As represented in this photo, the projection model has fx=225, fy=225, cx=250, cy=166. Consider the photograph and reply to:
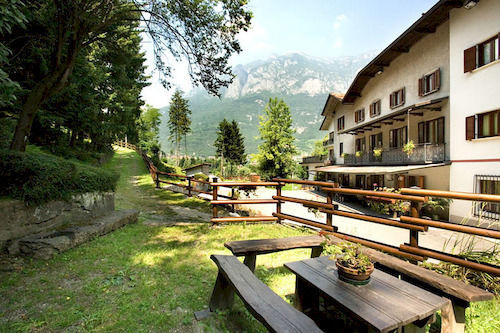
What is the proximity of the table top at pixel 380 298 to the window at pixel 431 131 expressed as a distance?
45.3ft

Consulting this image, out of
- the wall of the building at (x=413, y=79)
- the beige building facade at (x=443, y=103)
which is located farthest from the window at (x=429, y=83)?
the wall of the building at (x=413, y=79)

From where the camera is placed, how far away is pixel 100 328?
222 cm

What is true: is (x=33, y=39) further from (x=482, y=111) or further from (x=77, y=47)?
(x=482, y=111)

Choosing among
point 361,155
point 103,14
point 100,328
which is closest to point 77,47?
point 103,14

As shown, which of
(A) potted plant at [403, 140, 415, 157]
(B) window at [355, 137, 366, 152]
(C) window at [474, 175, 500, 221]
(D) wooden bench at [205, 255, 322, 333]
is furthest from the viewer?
(B) window at [355, 137, 366, 152]

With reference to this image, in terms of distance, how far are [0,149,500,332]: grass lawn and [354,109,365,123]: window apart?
65.9ft

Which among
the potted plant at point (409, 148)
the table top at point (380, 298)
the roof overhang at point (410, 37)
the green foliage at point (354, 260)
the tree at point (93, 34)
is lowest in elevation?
the table top at point (380, 298)

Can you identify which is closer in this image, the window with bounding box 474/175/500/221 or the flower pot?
the flower pot

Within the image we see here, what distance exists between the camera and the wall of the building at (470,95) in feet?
30.5

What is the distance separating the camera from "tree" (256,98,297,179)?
34.7 m

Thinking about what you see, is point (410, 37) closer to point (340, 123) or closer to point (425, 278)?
point (340, 123)

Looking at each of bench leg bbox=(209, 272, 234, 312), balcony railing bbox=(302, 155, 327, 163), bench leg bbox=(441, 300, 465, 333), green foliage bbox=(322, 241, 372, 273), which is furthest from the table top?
balcony railing bbox=(302, 155, 327, 163)

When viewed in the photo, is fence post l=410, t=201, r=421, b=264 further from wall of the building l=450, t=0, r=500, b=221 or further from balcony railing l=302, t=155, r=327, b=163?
balcony railing l=302, t=155, r=327, b=163

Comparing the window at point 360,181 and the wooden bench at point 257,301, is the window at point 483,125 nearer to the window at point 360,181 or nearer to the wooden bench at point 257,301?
the window at point 360,181
